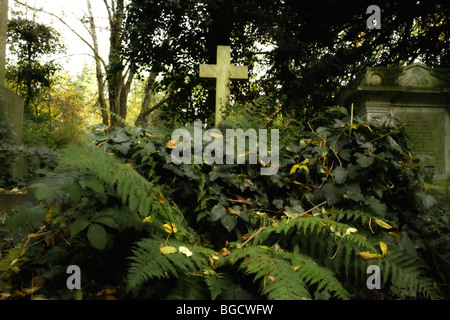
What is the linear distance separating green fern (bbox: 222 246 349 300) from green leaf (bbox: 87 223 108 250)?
0.62m

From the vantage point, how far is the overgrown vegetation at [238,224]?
1.64 meters

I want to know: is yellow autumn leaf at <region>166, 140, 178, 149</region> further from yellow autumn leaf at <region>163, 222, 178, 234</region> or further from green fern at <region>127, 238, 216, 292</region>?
green fern at <region>127, 238, 216, 292</region>

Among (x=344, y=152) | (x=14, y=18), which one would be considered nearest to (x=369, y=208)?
(x=344, y=152)

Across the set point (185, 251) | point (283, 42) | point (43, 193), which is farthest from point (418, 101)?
point (43, 193)

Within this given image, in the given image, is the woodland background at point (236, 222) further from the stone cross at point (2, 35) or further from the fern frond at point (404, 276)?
the stone cross at point (2, 35)

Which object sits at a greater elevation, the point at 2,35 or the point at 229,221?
the point at 2,35

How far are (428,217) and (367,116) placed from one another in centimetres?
314

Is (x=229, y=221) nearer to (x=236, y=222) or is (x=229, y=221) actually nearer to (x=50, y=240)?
(x=236, y=222)

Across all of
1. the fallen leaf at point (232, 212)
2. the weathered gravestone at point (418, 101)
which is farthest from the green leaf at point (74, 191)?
the weathered gravestone at point (418, 101)

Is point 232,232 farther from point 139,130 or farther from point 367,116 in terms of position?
point 367,116

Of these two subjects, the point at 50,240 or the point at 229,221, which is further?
the point at 229,221

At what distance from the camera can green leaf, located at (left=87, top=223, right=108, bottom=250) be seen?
158 centimetres

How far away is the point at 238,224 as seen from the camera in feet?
7.48

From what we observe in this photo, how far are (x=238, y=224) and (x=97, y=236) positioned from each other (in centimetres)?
97
